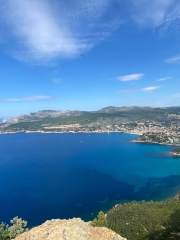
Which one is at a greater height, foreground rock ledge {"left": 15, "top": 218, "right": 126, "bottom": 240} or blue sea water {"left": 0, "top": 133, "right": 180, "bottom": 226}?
foreground rock ledge {"left": 15, "top": 218, "right": 126, "bottom": 240}

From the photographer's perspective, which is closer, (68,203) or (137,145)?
(68,203)

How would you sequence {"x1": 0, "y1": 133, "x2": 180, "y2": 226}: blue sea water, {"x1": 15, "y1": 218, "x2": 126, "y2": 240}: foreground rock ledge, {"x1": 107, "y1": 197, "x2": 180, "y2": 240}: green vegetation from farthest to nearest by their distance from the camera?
{"x1": 0, "y1": 133, "x2": 180, "y2": 226}: blue sea water → {"x1": 107, "y1": 197, "x2": 180, "y2": 240}: green vegetation → {"x1": 15, "y1": 218, "x2": 126, "y2": 240}: foreground rock ledge

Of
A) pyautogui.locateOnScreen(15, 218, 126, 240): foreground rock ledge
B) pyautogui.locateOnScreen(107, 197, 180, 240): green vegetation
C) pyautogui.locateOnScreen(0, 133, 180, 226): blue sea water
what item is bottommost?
pyautogui.locateOnScreen(0, 133, 180, 226): blue sea water

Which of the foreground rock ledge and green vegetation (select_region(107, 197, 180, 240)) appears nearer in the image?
the foreground rock ledge

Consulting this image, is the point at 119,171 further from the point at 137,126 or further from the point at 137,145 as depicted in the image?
the point at 137,126

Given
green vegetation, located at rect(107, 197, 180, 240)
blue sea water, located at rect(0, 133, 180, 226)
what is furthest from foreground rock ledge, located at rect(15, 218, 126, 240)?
blue sea water, located at rect(0, 133, 180, 226)

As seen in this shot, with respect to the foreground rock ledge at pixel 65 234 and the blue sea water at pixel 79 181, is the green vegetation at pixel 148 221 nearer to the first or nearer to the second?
the blue sea water at pixel 79 181

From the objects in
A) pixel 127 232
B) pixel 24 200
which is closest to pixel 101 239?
pixel 127 232

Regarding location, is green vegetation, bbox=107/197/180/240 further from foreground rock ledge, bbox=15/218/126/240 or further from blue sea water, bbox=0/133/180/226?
foreground rock ledge, bbox=15/218/126/240
